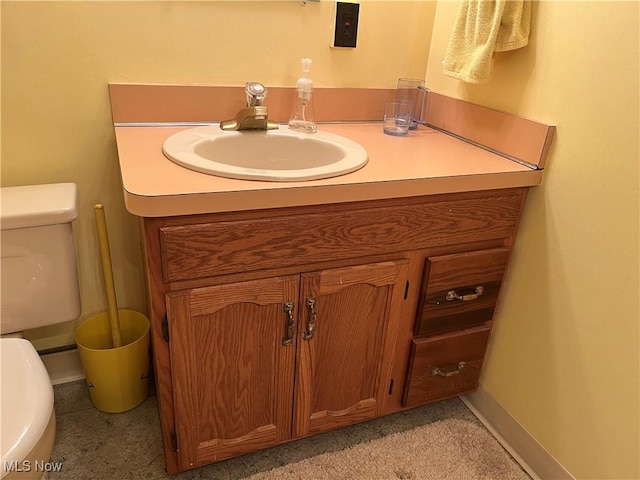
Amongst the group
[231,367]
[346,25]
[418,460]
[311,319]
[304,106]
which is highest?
[346,25]

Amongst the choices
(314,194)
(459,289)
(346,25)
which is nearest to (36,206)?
(314,194)

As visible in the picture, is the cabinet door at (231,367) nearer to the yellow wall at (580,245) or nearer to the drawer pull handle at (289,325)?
the drawer pull handle at (289,325)

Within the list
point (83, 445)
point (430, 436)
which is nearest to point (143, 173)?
point (83, 445)

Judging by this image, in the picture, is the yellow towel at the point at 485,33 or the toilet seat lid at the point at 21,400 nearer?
the toilet seat lid at the point at 21,400

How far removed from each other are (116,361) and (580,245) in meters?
1.23

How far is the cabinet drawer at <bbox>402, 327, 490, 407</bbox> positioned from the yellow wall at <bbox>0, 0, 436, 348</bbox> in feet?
2.64

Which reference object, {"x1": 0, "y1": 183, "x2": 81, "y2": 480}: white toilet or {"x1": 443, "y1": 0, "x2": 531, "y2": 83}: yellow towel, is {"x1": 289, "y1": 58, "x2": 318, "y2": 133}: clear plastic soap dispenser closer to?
{"x1": 443, "y1": 0, "x2": 531, "y2": 83}: yellow towel

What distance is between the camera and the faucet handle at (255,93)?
1.27 meters

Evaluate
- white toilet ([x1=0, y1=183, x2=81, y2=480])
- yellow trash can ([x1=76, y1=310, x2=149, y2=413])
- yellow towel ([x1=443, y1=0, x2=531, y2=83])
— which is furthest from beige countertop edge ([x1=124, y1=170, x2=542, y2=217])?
yellow trash can ([x1=76, y1=310, x2=149, y2=413])

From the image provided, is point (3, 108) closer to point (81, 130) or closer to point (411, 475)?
point (81, 130)

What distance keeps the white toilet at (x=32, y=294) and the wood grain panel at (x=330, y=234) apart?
358 mm

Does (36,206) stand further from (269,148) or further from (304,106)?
(304,106)

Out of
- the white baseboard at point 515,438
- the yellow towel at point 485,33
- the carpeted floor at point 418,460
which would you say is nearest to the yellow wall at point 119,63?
the yellow towel at point 485,33

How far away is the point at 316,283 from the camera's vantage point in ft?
3.57
